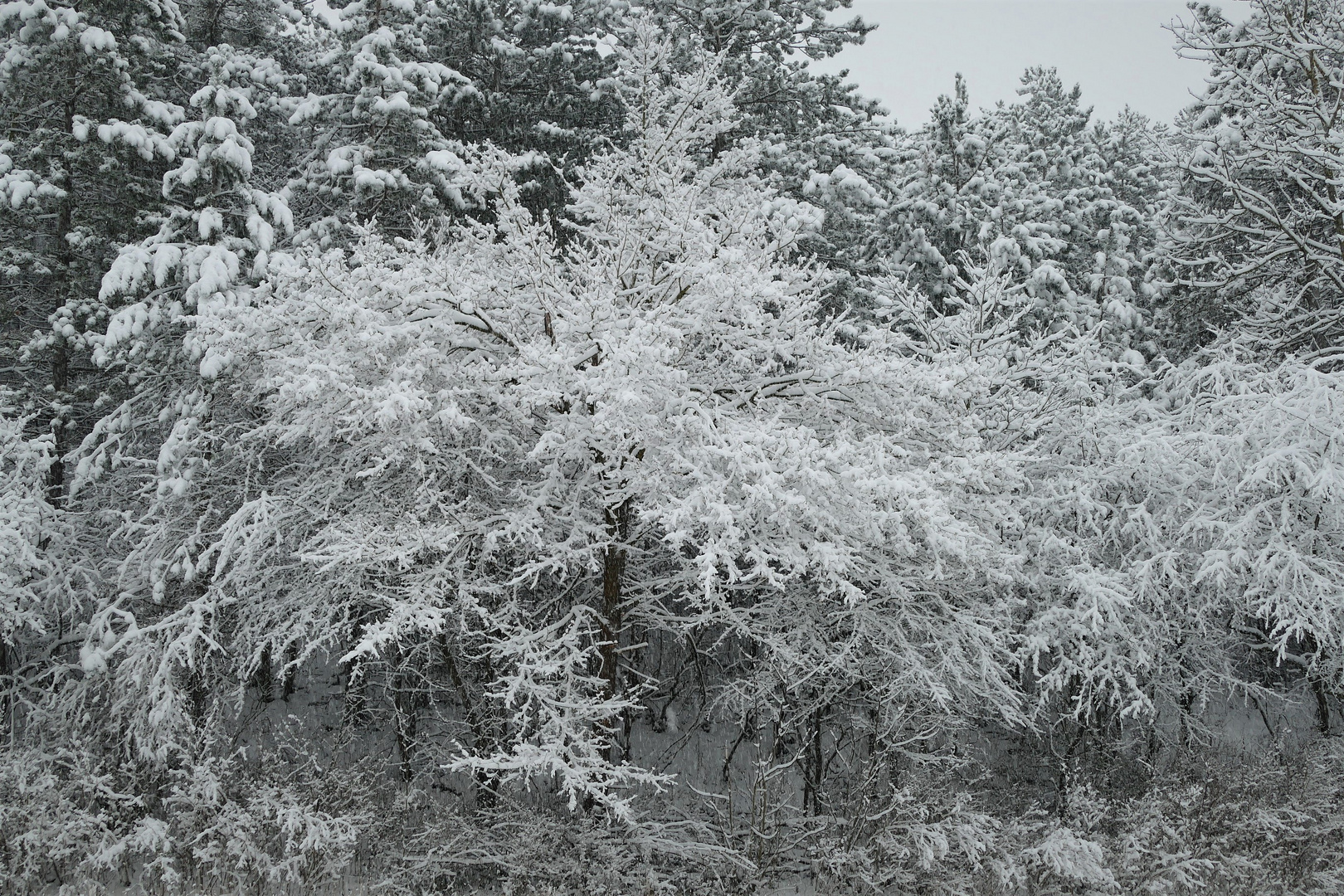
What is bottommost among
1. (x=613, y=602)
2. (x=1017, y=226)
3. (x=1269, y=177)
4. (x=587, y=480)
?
(x=613, y=602)

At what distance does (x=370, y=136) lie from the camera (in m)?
13.6

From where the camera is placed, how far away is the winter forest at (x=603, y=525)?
7.53 m

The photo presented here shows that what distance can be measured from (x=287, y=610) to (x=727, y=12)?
12.7 meters

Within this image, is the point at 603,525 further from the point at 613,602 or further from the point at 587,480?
the point at 613,602

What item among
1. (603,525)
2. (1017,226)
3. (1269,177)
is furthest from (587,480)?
(1269,177)

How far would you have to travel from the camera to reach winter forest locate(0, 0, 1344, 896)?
7527mm

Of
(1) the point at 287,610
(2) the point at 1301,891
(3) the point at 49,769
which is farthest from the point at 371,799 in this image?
(2) the point at 1301,891

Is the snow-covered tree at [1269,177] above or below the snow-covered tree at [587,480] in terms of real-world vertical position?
above

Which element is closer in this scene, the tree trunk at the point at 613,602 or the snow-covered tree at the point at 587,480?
the snow-covered tree at the point at 587,480

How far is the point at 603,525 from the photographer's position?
786 cm

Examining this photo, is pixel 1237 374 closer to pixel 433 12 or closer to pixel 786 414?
pixel 786 414

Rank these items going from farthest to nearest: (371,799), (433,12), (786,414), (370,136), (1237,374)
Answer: (433,12), (370,136), (1237,374), (371,799), (786,414)

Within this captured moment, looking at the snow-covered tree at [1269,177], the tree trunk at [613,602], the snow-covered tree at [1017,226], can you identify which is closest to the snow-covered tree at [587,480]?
the tree trunk at [613,602]

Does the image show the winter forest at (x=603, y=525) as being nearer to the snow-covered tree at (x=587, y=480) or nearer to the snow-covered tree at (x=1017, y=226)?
the snow-covered tree at (x=587, y=480)
